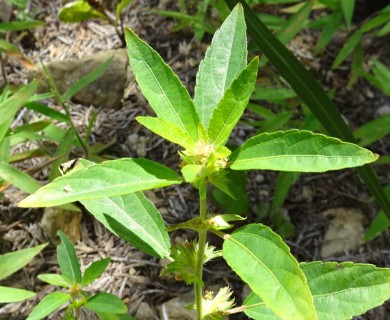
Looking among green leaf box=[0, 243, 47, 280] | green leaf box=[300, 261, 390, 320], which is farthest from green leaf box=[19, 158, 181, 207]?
green leaf box=[0, 243, 47, 280]

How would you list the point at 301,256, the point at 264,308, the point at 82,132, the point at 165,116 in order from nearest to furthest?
the point at 165,116 < the point at 264,308 < the point at 301,256 < the point at 82,132

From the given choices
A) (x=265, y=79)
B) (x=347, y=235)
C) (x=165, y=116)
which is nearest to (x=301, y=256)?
(x=347, y=235)

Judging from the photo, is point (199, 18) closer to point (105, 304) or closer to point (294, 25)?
point (294, 25)

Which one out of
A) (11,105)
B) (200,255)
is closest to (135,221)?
(200,255)

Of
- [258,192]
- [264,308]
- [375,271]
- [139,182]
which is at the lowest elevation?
[258,192]

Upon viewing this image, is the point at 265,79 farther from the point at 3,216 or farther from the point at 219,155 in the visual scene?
the point at 219,155

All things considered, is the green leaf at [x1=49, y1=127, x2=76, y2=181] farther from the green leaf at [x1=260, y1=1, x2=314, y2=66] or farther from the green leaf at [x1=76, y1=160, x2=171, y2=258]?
the green leaf at [x1=76, y1=160, x2=171, y2=258]

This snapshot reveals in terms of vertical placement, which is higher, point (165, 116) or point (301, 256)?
point (165, 116)
